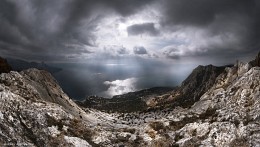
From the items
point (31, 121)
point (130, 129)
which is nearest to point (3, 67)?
point (31, 121)

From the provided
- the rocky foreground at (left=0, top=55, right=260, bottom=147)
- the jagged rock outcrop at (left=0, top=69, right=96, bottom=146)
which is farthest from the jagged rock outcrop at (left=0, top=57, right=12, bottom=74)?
the jagged rock outcrop at (left=0, top=69, right=96, bottom=146)

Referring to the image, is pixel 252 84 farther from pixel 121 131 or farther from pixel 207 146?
pixel 121 131

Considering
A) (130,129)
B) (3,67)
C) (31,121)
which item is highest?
(3,67)

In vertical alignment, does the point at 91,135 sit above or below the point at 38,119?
below

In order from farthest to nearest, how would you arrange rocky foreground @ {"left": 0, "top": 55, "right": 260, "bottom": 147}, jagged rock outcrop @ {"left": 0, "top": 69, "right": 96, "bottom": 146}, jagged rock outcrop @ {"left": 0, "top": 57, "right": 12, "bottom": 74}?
jagged rock outcrop @ {"left": 0, "top": 57, "right": 12, "bottom": 74}, rocky foreground @ {"left": 0, "top": 55, "right": 260, "bottom": 147}, jagged rock outcrop @ {"left": 0, "top": 69, "right": 96, "bottom": 146}

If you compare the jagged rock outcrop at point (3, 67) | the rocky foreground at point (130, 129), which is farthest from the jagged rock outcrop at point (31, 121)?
the jagged rock outcrop at point (3, 67)

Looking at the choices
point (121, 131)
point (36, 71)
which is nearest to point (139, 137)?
point (121, 131)

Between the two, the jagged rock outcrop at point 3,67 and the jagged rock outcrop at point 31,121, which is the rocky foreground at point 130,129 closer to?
the jagged rock outcrop at point 31,121

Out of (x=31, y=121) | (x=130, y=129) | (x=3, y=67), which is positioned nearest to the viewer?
(x=31, y=121)

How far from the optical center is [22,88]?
77562mm

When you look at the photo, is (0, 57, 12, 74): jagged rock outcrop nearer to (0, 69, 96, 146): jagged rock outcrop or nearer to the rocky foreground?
the rocky foreground

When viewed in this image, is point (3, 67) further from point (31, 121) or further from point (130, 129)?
point (130, 129)

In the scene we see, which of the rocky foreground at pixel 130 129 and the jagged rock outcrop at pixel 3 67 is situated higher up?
the jagged rock outcrop at pixel 3 67

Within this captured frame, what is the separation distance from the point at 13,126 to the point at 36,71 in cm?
4997
